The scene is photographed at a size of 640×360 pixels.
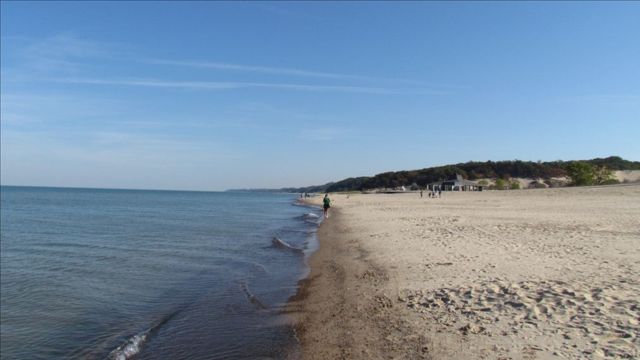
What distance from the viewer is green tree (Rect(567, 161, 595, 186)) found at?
82.6 meters

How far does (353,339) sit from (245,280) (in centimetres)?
722

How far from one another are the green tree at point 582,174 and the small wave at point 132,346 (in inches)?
3524

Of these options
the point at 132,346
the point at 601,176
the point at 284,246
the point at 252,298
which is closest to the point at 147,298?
the point at 252,298

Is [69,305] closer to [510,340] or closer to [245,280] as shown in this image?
[245,280]

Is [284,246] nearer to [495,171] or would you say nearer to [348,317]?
[348,317]

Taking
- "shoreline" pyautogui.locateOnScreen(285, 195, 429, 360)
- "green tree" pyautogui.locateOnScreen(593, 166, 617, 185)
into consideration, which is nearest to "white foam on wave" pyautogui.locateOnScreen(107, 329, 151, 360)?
"shoreline" pyautogui.locateOnScreen(285, 195, 429, 360)

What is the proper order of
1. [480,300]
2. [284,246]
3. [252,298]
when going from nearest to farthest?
1. [480,300]
2. [252,298]
3. [284,246]

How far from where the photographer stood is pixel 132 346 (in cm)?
874

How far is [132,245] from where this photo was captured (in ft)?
78.1

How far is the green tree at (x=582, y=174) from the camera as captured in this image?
271 feet

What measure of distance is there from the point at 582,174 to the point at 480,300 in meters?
88.0

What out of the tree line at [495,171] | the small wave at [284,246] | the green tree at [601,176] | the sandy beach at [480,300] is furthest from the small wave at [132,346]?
the tree line at [495,171]

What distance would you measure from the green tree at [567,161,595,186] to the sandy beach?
75645 millimetres

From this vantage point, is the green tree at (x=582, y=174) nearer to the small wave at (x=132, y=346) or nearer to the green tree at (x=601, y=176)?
the green tree at (x=601, y=176)
